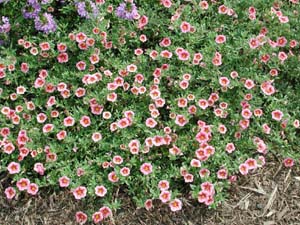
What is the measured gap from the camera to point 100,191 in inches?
152

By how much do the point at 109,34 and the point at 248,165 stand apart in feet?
5.96

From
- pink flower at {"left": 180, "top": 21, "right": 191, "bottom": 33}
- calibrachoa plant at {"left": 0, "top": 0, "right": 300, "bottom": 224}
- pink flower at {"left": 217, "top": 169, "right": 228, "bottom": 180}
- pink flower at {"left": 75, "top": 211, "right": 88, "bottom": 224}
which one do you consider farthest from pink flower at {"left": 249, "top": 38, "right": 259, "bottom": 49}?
pink flower at {"left": 75, "top": 211, "right": 88, "bottom": 224}

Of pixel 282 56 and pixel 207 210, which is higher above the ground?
pixel 282 56

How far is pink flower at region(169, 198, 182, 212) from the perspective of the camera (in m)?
3.82

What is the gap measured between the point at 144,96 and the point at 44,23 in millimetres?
1174

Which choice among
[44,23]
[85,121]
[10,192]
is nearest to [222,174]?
[85,121]

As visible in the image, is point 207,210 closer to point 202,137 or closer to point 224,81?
point 202,137

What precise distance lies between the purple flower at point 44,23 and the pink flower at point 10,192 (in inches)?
59.0

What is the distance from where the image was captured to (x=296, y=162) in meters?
4.18

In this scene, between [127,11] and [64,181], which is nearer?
[64,181]

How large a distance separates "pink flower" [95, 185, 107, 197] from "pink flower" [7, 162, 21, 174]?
68 cm

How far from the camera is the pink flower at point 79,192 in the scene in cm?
385

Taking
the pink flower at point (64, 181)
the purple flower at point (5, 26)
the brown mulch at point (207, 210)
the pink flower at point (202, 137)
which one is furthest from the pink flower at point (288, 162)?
the purple flower at point (5, 26)

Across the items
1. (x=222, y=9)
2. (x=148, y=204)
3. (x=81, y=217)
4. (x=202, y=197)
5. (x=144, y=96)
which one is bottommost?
(x=81, y=217)
